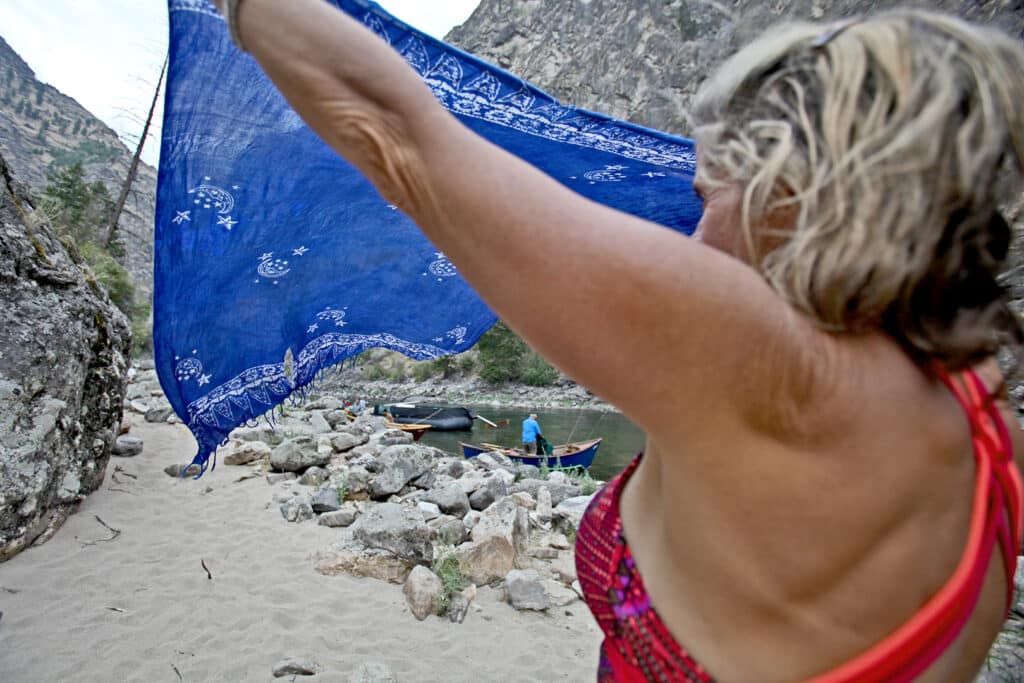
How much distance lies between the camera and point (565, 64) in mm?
44406

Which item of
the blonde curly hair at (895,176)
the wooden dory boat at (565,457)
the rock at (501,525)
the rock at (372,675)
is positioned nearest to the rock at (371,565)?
the rock at (501,525)

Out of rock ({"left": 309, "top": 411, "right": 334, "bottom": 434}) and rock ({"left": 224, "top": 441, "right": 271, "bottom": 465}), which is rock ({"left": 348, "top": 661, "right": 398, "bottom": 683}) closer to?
rock ({"left": 224, "top": 441, "right": 271, "bottom": 465})

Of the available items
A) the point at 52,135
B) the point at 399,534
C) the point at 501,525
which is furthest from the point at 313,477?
the point at 52,135

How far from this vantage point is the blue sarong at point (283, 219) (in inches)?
71.2

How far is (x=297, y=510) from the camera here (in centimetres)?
519

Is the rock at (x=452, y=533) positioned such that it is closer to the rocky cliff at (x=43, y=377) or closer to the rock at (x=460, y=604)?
the rock at (x=460, y=604)

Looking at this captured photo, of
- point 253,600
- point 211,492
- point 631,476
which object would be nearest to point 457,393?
point 211,492

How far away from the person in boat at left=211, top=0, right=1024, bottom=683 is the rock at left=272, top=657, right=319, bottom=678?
2943 mm

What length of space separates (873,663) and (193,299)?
83.8 inches

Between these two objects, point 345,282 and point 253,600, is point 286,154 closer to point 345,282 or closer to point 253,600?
point 345,282

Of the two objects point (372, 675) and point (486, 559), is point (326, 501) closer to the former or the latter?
point (486, 559)

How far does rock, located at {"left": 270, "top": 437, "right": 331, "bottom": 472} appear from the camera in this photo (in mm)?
6727

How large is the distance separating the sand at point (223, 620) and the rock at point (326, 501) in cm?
63

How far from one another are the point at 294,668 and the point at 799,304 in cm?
331
